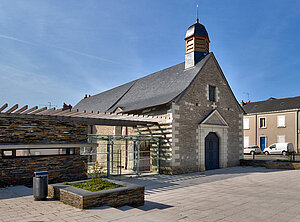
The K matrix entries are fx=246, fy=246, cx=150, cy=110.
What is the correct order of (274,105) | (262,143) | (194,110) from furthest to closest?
(262,143) → (274,105) → (194,110)

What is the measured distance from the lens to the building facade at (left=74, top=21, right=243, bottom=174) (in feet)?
42.9

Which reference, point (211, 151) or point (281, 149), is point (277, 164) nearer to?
point (211, 151)

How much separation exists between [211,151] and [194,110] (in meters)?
3.02

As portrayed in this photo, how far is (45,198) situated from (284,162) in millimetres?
14172

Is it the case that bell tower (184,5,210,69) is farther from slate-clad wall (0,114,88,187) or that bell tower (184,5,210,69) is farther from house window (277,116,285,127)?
house window (277,116,285,127)

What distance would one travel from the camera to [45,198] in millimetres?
6551

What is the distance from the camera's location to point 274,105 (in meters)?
31.0

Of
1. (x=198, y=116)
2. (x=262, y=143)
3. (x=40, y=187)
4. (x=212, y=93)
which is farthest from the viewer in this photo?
(x=262, y=143)

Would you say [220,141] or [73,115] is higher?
[73,115]

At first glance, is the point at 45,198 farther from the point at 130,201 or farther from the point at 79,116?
the point at 79,116

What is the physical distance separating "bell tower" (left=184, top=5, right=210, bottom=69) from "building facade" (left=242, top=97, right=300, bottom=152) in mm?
17415

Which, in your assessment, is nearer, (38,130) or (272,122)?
(38,130)

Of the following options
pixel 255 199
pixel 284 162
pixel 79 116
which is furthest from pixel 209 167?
pixel 79 116

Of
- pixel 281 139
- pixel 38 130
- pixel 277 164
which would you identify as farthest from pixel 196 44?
pixel 281 139
